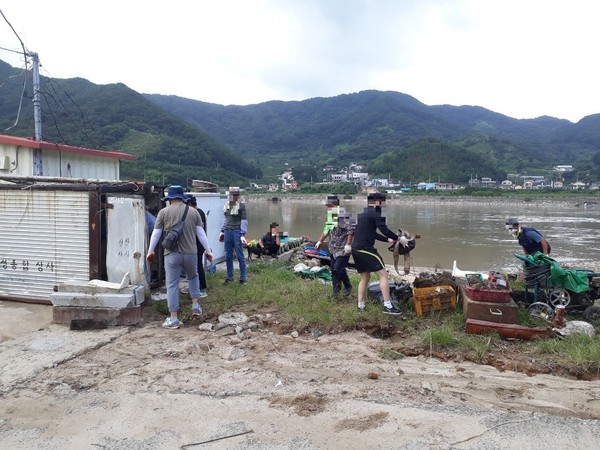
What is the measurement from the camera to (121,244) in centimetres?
622

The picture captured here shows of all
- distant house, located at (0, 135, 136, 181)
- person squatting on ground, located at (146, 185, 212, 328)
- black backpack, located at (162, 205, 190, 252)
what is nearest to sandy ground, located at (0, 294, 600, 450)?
person squatting on ground, located at (146, 185, 212, 328)

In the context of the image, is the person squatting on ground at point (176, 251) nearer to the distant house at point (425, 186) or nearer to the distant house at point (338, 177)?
the distant house at point (425, 186)

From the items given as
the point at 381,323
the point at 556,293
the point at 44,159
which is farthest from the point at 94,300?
the point at 44,159

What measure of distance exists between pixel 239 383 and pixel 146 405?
2.72 feet

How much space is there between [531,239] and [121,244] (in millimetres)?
6313

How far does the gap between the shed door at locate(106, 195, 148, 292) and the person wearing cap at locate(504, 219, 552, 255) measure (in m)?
5.98

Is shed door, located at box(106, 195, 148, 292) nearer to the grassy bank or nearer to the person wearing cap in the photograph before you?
the grassy bank

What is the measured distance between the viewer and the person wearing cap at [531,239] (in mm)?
6652

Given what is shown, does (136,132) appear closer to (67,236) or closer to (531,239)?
(67,236)

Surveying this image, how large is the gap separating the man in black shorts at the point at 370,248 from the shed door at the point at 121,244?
3179 millimetres

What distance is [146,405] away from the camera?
140 inches

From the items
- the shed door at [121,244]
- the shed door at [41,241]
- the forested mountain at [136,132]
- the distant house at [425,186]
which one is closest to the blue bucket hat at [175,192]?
the shed door at [121,244]

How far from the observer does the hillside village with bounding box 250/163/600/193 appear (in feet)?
326

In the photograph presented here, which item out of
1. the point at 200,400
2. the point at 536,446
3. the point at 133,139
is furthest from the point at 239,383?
the point at 133,139
